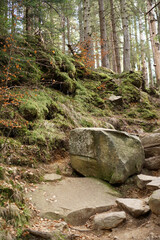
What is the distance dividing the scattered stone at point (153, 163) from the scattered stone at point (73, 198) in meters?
1.63

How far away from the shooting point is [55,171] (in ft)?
16.6

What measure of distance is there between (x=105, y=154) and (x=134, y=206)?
5.31 feet

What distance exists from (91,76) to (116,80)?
1.71 m

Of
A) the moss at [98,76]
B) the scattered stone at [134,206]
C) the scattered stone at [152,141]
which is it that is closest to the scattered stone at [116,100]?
the moss at [98,76]

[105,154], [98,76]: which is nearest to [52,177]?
[105,154]

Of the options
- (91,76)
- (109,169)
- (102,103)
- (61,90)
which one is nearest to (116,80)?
(91,76)

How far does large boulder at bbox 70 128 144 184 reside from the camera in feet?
16.0

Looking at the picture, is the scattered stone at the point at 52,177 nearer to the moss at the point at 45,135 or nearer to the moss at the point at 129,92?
the moss at the point at 45,135

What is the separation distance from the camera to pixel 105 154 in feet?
16.3

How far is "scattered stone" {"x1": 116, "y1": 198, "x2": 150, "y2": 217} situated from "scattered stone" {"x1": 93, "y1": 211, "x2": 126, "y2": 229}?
17 centimetres

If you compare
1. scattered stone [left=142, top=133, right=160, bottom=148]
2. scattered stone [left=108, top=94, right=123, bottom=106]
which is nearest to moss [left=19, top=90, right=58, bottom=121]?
scattered stone [left=142, top=133, right=160, bottom=148]

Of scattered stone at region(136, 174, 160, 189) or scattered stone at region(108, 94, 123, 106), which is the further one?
scattered stone at region(108, 94, 123, 106)

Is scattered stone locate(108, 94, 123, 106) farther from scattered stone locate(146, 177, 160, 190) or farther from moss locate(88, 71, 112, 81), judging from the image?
scattered stone locate(146, 177, 160, 190)

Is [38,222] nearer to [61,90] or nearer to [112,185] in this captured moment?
[112,185]
